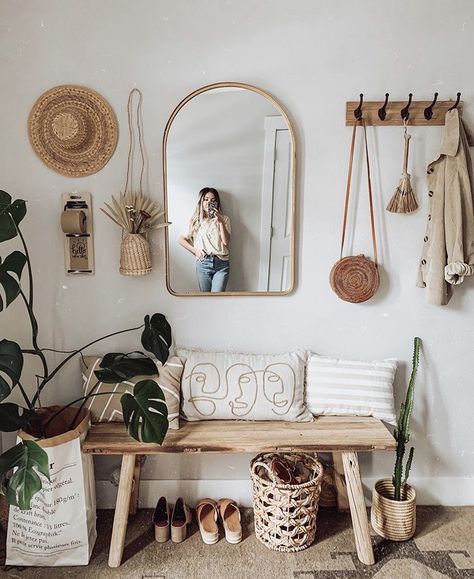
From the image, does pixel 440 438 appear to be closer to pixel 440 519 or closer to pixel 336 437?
pixel 440 519

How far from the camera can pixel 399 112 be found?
7.09 ft

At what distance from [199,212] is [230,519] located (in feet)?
4.30

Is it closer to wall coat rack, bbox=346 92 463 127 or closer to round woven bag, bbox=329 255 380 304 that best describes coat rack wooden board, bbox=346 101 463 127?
wall coat rack, bbox=346 92 463 127

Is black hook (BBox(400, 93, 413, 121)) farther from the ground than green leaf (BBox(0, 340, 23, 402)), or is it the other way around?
black hook (BBox(400, 93, 413, 121))

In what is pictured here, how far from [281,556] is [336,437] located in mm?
522

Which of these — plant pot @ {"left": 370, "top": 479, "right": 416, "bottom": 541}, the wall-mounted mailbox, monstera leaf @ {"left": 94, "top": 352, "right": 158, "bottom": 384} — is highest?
the wall-mounted mailbox

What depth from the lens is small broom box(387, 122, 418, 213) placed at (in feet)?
7.12

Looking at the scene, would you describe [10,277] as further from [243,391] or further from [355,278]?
[355,278]

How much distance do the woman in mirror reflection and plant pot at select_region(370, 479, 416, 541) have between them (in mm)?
1145

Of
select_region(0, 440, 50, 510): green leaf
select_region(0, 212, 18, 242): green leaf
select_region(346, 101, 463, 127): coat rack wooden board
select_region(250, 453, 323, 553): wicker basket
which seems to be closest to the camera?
select_region(0, 440, 50, 510): green leaf

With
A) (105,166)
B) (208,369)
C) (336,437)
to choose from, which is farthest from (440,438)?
(105,166)

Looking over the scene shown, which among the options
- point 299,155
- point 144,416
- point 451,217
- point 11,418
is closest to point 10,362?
point 11,418

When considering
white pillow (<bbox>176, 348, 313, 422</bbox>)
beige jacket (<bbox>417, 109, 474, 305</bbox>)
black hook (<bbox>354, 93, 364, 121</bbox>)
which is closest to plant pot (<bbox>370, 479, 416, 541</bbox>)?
white pillow (<bbox>176, 348, 313, 422</bbox>)

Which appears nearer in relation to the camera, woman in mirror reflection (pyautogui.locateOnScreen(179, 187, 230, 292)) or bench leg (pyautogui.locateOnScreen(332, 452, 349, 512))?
woman in mirror reflection (pyautogui.locateOnScreen(179, 187, 230, 292))
